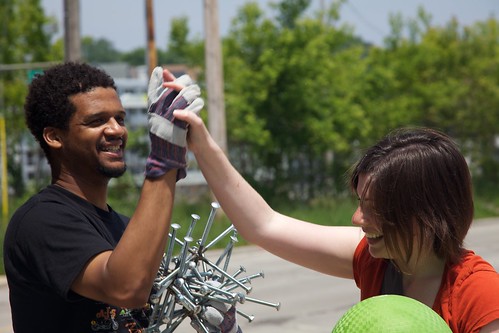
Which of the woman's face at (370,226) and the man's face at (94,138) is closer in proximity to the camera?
the woman's face at (370,226)

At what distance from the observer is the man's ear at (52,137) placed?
2.48 metres

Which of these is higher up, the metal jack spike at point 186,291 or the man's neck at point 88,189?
the man's neck at point 88,189

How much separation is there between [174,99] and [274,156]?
60.5 feet

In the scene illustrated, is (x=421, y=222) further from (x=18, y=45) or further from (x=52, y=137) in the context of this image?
(x=18, y=45)

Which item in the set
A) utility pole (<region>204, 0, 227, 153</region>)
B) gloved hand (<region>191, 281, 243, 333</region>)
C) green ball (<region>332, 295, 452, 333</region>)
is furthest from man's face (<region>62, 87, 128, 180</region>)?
utility pole (<region>204, 0, 227, 153</region>)

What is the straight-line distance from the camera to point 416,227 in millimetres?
2229

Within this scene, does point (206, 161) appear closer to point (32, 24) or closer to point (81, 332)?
point (81, 332)

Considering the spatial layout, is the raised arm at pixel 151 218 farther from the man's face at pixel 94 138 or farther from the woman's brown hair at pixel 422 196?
the woman's brown hair at pixel 422 196

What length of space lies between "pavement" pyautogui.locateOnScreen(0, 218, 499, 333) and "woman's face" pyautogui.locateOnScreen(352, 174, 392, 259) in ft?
15.5

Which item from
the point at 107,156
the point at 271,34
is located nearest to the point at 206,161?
the point at 107,156

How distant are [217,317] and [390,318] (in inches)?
24.7

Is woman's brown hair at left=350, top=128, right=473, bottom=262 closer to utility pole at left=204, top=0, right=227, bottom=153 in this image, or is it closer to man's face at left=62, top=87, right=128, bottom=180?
man's face at left=62, top=87, right=128, bottom=180

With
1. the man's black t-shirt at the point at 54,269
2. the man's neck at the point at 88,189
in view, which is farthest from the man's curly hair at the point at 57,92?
the man's black t-shirt at the point at 54,269

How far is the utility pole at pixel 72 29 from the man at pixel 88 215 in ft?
41.6
